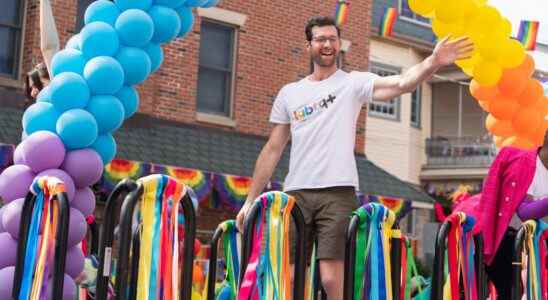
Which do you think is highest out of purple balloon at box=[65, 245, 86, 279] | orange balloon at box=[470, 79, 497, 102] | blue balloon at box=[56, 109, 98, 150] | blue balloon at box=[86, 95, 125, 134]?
orange balloon at box=[470, 79, 497, 102]

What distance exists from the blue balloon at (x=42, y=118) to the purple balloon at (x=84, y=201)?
48cm

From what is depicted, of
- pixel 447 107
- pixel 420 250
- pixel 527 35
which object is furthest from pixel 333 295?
pixel 447 107

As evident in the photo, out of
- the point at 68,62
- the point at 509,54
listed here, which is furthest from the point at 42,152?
the point at 509,54

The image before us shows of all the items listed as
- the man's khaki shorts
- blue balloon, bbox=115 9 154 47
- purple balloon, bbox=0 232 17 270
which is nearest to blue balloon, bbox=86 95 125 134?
blue balloon, bbox=115 9 154 47

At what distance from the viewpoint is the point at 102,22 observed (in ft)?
22.6

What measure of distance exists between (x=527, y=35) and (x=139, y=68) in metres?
4.68

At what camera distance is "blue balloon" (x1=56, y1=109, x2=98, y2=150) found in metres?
6.44

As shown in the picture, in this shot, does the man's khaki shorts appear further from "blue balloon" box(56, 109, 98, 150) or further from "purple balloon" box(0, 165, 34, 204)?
"purple balloon" box(0, 165, 34, 204)

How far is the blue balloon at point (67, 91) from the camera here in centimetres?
654

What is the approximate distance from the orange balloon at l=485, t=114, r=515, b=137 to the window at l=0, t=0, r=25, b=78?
26.0 ft

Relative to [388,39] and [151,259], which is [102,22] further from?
[388,39]

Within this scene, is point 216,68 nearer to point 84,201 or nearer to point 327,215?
point 84,201

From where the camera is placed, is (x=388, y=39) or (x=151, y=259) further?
(x=388, y=39)

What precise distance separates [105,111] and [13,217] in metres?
1.11
